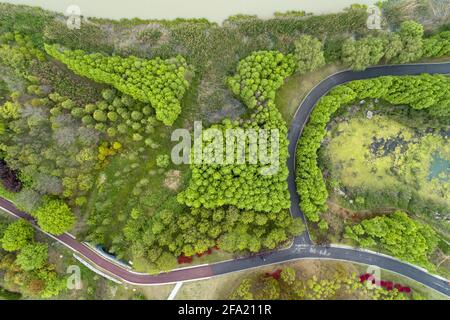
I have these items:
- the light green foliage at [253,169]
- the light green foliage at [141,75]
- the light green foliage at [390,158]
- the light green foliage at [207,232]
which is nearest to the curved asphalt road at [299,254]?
the light green foliage at [207,232]

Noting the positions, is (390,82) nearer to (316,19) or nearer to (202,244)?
(316,19)

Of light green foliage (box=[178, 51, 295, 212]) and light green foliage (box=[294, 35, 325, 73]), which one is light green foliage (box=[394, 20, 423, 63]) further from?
light green foliage (box=[178, 51, 295, 212])

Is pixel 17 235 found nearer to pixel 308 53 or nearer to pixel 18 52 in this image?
pixel 18 52

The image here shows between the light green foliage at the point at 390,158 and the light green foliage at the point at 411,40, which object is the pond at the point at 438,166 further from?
the light green foliage at the point at 411,40

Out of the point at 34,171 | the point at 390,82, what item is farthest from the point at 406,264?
the point at 34,171

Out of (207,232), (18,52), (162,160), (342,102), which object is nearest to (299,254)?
(207,232)

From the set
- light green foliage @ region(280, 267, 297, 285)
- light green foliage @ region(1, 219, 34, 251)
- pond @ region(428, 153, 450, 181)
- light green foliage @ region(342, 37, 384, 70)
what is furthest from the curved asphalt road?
pond @ region(428, 153, 450, 181)
